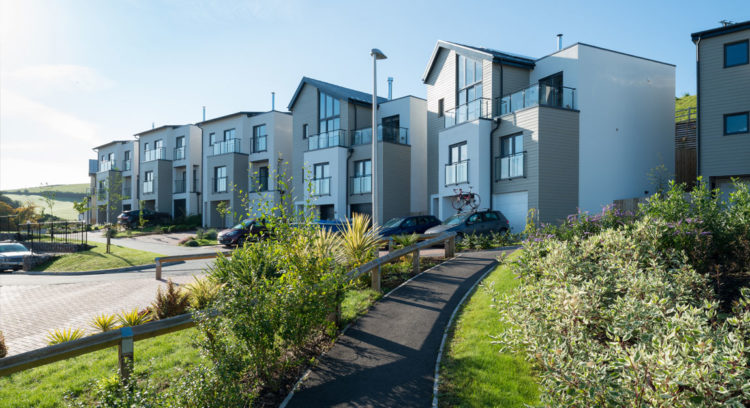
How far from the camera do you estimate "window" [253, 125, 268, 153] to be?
37.6 m

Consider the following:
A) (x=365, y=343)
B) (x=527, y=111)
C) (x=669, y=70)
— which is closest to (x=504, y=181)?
(x=527, y=111)

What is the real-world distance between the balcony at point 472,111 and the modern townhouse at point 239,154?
16.4 meters

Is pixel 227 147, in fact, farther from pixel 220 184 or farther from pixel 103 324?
pixel 103 324

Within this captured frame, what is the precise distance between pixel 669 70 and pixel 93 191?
185ft

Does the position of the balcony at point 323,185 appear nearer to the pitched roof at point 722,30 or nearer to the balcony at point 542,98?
the balcony at point 542,98

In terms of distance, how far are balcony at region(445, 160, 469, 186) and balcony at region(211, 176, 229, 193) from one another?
2166 cm

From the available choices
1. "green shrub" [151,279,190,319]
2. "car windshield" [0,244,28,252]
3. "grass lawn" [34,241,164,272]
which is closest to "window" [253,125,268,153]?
"grass lawn" [34,241,164,272]

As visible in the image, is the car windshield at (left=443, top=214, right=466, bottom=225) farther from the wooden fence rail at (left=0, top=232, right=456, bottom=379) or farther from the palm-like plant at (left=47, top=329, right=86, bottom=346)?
the wooden fence rail at (left=0, top=232, right=456, bottom=379)

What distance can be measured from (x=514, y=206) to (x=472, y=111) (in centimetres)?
558

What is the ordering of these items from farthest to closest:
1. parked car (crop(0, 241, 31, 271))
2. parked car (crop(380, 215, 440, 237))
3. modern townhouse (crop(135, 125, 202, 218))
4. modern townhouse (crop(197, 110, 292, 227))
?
modern townhouse (crop(135, 125, 202, 218))
modern townhouse (crop(197, 110, 292, 227))
parked car (crop(0, 241, 31, 271))
parked car (crop(380, 215, 440, 237))

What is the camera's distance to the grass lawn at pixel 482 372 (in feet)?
15.7

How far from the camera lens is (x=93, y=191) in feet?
171

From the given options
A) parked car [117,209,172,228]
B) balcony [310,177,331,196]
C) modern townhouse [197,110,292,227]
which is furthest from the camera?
parked car [117,209,172,228]

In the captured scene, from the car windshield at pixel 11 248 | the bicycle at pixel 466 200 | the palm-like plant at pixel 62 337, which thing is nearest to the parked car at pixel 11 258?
the car windshield at pixel 11 248
